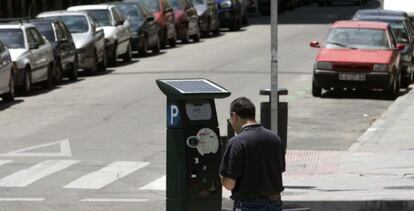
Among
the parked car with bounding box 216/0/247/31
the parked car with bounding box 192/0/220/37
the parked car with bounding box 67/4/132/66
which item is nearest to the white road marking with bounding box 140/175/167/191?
the parked car with bounding box 67/4/132/66

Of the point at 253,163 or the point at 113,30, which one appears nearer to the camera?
the point at 253,163

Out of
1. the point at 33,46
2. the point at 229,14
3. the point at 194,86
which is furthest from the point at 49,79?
the point at 229,14

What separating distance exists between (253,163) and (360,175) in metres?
7.09

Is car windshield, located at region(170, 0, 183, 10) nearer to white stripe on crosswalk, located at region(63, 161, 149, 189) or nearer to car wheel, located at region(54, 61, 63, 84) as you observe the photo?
car wheel, located at region(54, 61, 63, 84)

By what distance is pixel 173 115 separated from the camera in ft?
33.6

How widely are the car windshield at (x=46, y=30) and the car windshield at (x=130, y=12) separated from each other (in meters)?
7.11

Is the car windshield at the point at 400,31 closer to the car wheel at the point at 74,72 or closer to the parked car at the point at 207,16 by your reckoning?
the car wheel at the point at 74,72

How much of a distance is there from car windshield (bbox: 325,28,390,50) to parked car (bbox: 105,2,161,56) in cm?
1066

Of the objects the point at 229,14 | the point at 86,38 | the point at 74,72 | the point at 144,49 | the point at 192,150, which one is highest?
the point at 192,150

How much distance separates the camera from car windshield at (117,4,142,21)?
37250 millimetres

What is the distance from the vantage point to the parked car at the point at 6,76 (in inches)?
953

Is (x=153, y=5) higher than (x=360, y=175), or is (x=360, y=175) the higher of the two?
(x=360, y=175)

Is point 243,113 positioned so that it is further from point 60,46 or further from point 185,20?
point 185,20

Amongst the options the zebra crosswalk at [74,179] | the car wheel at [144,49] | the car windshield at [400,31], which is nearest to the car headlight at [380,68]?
the car windshield at [400,31]
